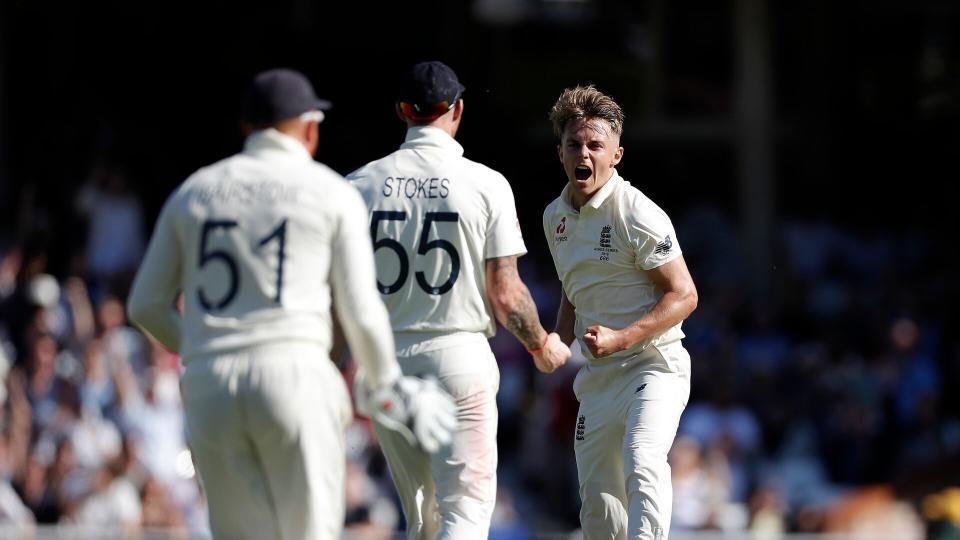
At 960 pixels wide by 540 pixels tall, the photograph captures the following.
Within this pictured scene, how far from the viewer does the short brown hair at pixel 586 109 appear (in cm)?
770

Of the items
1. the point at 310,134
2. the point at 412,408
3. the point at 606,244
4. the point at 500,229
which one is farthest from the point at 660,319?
the point at 310,134

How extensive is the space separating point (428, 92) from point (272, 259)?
62.8 inches

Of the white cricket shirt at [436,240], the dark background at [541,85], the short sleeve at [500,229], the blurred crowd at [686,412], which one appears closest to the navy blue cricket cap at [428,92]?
the white cricket shirt at [436,240]

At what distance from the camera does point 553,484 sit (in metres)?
15.4

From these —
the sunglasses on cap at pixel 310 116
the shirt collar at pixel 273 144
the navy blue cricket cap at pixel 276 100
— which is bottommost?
the shirt collar at pixel 273 144

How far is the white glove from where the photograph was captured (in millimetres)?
5926

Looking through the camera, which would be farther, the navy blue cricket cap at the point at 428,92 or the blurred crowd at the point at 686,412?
the blurred crowd at the point at 686,412

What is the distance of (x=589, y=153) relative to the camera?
765cm

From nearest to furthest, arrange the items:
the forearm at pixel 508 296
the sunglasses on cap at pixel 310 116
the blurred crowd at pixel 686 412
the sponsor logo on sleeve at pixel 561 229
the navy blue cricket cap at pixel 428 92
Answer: the sunglasses on cap at pixel 310 116 → the forearm at pixel 508 296 → the navy blue cricket cap at pixel 428 92 → the sponsor logo on sleeve at pixel 561 229 → the blurred crowd at pixel 686 412

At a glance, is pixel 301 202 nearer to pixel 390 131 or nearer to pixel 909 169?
pixel 390 131

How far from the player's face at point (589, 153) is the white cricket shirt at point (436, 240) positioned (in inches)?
29.3

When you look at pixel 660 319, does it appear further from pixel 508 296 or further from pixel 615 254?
pixel 508 296

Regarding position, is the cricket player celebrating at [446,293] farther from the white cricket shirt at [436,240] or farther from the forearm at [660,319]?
the forearm at [660,319]

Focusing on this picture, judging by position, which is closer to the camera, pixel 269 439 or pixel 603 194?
pixel 269 439
